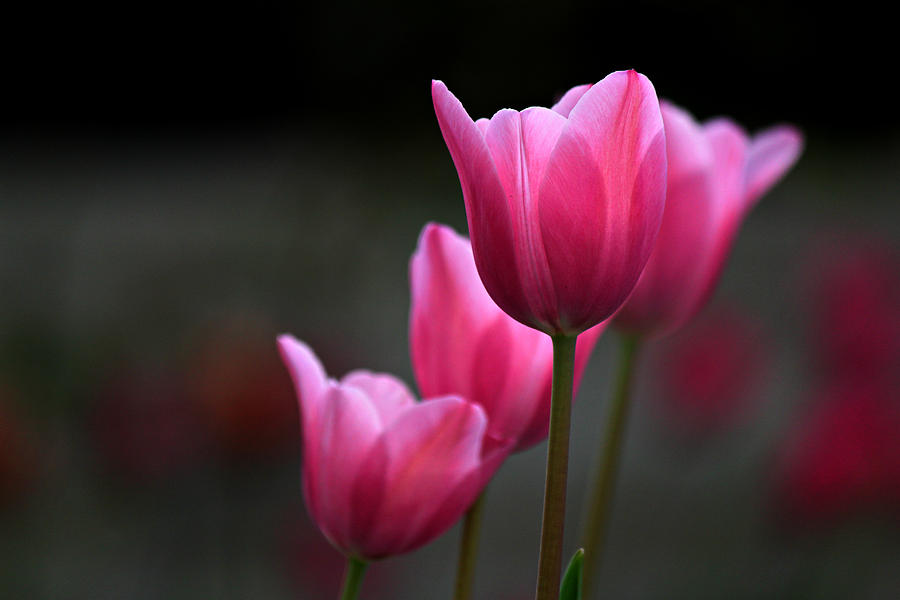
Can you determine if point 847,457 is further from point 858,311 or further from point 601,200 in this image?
point 601,200

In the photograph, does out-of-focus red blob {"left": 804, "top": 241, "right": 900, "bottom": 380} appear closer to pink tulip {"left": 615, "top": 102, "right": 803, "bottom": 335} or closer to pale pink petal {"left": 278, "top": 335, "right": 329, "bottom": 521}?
pink tulip {"left": 615, "top": 102, "right": 803, "bottom": 335}

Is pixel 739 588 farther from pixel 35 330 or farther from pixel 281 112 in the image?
pixel 281 112

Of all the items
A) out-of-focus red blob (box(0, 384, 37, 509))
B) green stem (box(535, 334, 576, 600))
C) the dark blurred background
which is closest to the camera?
green stem (box(535, 334, 576, 600))

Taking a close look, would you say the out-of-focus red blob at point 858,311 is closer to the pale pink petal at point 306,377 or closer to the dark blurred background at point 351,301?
the dark blurred background at point 351,301

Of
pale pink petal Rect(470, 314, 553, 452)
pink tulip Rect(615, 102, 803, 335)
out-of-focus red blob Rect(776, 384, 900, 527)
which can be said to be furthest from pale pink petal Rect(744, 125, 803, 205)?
out-of-focus red blob Rect(776, 384, 900, 527)

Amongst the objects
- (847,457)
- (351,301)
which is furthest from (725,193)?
(351,301)

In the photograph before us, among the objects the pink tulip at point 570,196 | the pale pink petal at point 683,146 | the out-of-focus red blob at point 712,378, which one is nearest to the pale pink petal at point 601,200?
the pink tulip at point 570,196

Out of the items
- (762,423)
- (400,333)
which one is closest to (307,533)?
(762,423)
